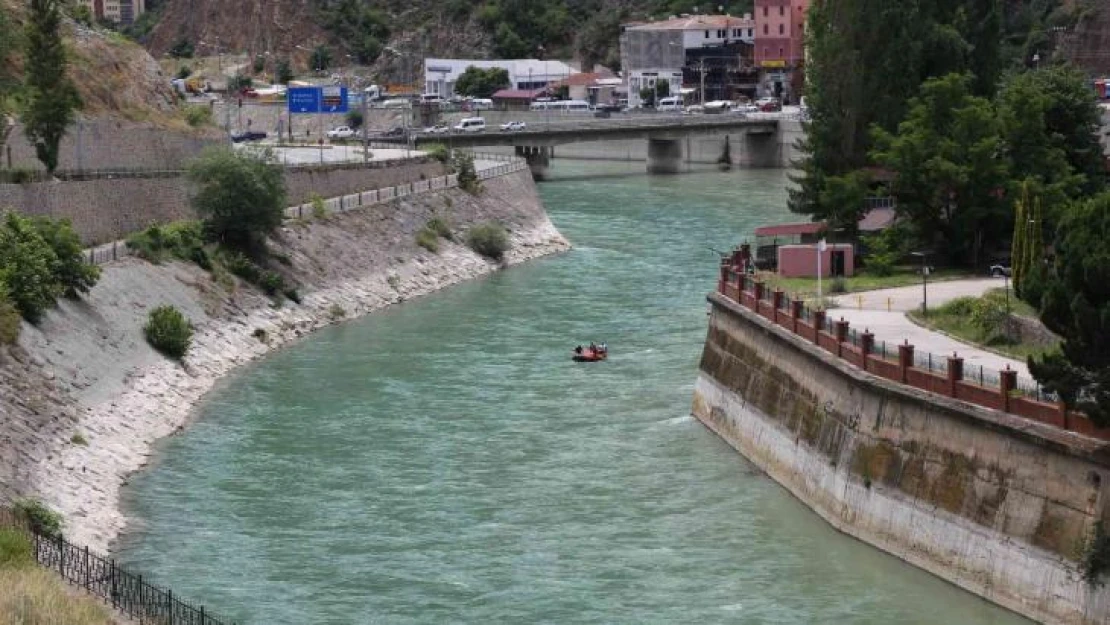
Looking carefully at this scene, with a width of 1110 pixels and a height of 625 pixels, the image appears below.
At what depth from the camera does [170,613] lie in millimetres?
39375

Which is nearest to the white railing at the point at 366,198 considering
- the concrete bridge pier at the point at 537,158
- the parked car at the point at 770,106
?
the concrete bridge pier at the point at 537,158

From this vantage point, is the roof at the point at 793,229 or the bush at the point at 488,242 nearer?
the roof at the point at 793,229

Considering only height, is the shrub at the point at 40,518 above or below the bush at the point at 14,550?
below

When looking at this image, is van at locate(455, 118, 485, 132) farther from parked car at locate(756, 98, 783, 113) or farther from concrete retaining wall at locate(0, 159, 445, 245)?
→ concrete retaining wall at locate(0, 159, 445, 245)

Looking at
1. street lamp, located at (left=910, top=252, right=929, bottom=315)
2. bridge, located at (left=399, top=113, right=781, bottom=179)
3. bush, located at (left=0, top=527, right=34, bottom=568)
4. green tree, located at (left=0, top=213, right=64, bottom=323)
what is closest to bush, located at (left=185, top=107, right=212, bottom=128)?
bridge, located at (left=399, top=113, right=781, bottom=179)

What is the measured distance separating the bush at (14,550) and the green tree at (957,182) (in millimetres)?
35058

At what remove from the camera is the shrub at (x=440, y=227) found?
10462cm

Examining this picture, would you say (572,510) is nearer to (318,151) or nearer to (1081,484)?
(1081,484)

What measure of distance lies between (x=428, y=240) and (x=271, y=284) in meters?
18.9

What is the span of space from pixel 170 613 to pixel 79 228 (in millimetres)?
42636

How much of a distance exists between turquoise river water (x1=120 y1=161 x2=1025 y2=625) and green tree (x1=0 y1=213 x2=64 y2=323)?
19.3 feet

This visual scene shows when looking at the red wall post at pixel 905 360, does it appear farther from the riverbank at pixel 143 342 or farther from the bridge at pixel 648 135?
the bridge at pixel 648 135

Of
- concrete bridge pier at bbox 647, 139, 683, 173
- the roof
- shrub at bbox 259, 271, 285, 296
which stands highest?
the roof

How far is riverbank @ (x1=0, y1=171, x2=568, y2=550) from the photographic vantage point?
5422cm
